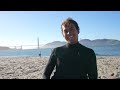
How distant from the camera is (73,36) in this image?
2287mm

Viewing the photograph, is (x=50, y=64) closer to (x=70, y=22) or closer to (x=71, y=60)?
Result: (x=71, y=60)

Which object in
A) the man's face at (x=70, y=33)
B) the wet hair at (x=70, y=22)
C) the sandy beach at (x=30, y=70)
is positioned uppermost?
the wet hair at (x=70, y=22)

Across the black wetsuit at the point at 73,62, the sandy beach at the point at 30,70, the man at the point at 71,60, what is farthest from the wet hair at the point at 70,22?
the sandy beach at the point at 30,70

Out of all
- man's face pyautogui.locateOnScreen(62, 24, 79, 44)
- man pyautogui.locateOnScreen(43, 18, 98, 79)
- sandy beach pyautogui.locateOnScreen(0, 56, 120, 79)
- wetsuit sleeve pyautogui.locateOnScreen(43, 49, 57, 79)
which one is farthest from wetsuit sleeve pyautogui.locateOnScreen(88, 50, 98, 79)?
sandy beach pyautogui.locateOnScreen(0, 56, 120, 79)

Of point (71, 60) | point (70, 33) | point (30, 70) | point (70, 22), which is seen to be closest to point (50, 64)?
point (71, 60)

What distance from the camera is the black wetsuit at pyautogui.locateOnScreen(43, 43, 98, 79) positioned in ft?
7.17

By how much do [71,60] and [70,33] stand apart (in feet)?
0.86

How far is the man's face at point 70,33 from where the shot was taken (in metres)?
2.26

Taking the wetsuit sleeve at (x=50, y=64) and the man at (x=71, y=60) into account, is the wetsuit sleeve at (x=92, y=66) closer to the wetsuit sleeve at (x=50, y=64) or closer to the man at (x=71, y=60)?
the man at (x=71, y=60)

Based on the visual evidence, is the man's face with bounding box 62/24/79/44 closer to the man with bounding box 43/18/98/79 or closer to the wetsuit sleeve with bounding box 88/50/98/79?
the man with bounding box 43/18/98/79
